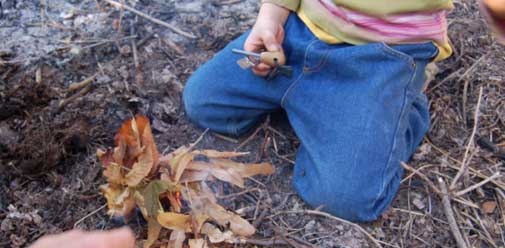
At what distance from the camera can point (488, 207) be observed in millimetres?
1694

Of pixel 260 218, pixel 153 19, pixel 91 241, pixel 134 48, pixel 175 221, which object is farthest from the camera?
pixel 153 19

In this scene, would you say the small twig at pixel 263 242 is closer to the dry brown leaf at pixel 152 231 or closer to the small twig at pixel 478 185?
the dry brown leaf at pixel 152 231

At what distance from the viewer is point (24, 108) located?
1809mm

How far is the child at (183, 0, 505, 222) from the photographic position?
1.64 metres

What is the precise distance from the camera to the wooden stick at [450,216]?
1.58 m

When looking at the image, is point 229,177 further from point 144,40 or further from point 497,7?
point 497,7

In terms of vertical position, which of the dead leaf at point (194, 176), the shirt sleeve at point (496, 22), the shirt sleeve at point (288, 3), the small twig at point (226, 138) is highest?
the shirt sleeve at point (496, 22)

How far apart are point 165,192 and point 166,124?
362mm

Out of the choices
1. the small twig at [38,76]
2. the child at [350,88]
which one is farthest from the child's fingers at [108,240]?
the small twig at [38,76]

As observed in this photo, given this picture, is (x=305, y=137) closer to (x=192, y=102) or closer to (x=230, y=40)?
(x=192, y=102)

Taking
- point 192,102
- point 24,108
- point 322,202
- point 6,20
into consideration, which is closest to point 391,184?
point 322,202

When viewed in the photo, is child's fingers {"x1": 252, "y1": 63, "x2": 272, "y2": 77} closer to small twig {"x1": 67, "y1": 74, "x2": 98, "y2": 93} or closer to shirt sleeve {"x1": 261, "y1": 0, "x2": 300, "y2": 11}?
shirt sleeve {"x1": 261, "y1": 0, "x2": 300, "y2": 11}

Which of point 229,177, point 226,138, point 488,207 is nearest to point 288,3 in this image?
point 226,138

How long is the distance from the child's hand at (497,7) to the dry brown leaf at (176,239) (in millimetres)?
832
